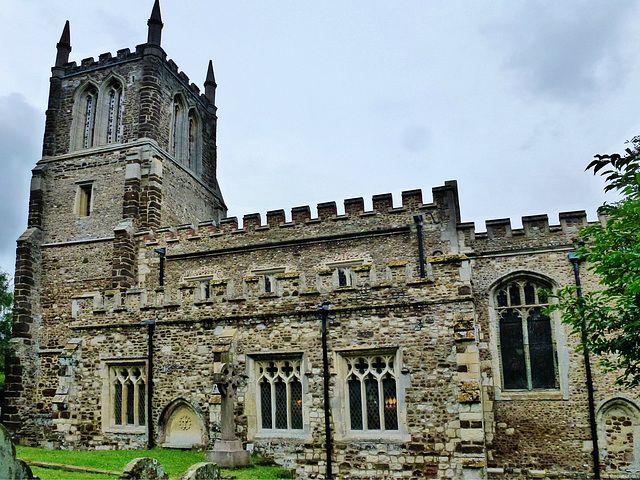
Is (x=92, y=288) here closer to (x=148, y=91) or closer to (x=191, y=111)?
(x=148, y=91)

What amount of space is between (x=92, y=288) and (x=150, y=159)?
5337 millimetres

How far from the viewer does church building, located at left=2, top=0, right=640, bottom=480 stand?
42.8 ft

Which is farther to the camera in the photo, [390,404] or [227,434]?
[390,404]

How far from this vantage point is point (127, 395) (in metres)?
15.5

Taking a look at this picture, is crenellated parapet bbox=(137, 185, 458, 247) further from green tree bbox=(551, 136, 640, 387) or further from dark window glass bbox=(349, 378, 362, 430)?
green tree bbox=(551, 136, 640, 387)

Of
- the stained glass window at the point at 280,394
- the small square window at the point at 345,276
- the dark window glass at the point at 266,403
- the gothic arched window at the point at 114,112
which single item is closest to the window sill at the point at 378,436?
the stained glass window at the point at 280,394

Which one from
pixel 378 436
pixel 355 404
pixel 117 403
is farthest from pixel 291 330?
pixel 117 403

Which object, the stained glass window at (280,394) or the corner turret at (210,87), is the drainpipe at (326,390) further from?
the corner turret at (210,87)

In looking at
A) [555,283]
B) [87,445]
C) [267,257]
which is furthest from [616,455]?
[87,445]

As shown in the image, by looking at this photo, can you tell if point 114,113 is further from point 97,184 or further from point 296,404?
point 296,404

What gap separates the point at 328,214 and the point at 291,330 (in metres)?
6.29

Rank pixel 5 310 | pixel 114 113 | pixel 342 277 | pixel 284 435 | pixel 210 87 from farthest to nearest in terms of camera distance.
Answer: pixel 5 310 < pixel 210 87 < pixel 114 113 < pixel 342 277 < pixel 284 435

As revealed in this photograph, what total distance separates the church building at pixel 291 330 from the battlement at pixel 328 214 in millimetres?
58

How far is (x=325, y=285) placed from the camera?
14016 millimetres
